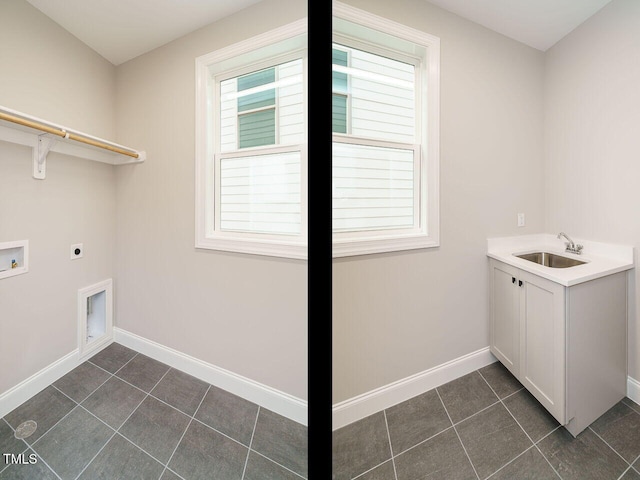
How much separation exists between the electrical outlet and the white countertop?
74 centimetres

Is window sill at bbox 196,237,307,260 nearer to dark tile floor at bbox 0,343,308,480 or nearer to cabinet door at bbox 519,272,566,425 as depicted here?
dark tile floor at bbox 0,343,308,480

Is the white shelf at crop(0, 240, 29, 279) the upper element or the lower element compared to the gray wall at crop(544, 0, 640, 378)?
lower

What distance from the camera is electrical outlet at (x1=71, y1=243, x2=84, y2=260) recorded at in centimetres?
35

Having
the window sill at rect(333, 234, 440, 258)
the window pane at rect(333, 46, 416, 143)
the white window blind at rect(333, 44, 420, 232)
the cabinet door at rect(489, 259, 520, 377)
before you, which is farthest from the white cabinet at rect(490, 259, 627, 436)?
the window pane at rect(333, 46, 416, 143)

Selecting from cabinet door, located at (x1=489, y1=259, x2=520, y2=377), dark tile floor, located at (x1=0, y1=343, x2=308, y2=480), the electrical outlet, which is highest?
the electrical outlet

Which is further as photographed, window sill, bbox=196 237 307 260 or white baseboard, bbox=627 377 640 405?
window sill, bbox=196 237 307 260

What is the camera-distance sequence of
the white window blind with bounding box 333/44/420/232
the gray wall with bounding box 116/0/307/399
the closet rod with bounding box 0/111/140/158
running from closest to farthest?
1. the closet rod with bounding box 0/111/140/158
2. the gray wall with bounding box 116/0/307/399
3. the white window blind with bounding box 333/44/420/232

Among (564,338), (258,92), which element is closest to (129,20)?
(258,92)

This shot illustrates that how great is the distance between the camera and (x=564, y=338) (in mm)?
436

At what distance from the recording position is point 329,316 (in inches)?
14.6

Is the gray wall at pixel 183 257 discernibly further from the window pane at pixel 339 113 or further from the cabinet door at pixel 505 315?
the cabinet door at pixel 505 315

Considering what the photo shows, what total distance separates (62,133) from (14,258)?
7.7 inches

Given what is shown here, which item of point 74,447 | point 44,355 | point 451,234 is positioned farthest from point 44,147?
point 451,234

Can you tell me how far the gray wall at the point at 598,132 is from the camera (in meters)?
0.29
